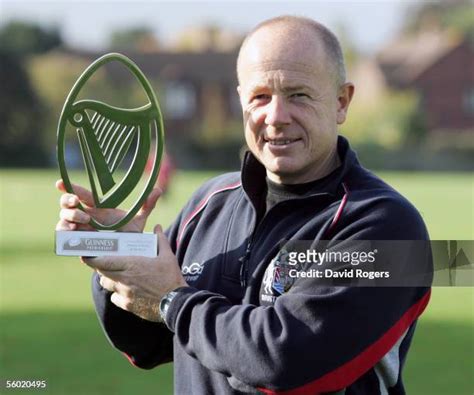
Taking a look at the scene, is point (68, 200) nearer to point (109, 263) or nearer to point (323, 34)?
point (109, 263)

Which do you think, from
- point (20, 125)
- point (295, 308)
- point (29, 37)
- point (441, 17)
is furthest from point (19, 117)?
point (441, 17)

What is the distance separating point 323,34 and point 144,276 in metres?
0.86

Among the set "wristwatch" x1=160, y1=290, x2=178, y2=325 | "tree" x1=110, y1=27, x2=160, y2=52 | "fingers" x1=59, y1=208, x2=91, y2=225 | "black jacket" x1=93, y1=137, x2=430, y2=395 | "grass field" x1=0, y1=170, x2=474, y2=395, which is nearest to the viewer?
"black jacket" x1=93, y1=137, x2=430, y2=395

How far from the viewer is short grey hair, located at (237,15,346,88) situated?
295cm

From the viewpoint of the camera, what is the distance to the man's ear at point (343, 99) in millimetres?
3080

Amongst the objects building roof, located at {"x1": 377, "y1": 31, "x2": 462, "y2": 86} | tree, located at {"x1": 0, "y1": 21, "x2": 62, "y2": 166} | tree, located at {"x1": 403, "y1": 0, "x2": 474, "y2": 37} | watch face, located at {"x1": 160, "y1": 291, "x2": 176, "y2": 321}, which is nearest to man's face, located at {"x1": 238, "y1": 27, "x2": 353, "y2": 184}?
watch face, located at {"x1": 160, "y1": 291, "x2": 176, "y2": 321}

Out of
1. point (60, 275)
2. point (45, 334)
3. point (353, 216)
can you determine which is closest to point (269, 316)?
point (353, 216)

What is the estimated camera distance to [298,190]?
3.01 m

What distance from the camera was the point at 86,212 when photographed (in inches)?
122

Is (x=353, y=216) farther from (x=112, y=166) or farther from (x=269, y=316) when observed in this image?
(x=112, y=166)

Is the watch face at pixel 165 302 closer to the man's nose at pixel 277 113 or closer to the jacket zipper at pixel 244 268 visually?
the jacket zipper at pixel 244 268

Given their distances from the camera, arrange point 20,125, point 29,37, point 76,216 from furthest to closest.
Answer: point 29,37 → point 20,125 → point 76,216
